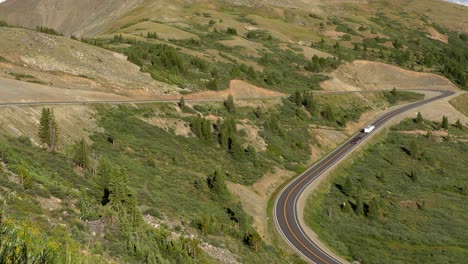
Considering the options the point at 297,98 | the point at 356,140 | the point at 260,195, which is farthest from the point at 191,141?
the point at 297,98

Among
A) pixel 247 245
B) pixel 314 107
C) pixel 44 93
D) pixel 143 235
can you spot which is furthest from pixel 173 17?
pixel 143 235

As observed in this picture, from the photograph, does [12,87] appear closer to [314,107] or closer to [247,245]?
[247,245]

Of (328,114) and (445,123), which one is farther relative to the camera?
(445,123)

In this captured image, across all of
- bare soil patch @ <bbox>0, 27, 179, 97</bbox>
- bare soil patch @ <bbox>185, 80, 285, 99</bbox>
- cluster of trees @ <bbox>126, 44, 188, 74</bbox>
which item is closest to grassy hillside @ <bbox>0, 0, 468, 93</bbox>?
cluster of trees @ <bbox>126, 44, 188, 74</bbox>

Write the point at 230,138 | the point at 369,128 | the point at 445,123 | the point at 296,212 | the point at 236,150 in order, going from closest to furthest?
the point at 296,212
the point at 236,150
the point at 230,138
the point at 369,128
the point at 445,123

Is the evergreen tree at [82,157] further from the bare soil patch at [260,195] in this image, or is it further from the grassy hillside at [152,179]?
the bare soil patch at [260,195]

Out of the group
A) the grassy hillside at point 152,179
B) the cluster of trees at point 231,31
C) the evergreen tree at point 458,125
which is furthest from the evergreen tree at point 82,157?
the cluster of trees at point 231,31

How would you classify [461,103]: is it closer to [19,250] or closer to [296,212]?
[296,212]
